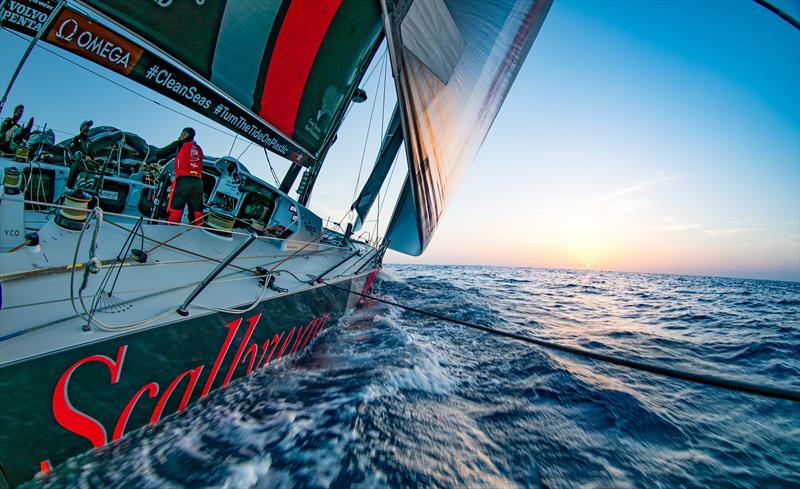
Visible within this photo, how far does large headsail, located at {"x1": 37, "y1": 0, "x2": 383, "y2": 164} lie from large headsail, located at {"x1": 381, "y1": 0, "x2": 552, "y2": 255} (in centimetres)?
152

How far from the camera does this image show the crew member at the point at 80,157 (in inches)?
144

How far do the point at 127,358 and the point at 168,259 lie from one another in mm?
1332

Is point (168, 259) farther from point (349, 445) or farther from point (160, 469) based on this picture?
point (349, 445)

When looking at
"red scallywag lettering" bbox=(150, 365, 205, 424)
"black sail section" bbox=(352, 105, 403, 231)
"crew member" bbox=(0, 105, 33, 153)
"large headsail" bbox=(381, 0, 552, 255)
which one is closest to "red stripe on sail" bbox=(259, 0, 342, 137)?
"large headsail" bbox=(381, 0, 552, 255)

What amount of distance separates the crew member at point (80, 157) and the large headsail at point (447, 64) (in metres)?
4.20

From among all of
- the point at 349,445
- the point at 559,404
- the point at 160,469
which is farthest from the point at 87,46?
the point at 559,404

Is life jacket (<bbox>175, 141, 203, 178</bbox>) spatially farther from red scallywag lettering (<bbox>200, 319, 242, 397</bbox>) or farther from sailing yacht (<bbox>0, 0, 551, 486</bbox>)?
red scallywag lettering (<bbox>200, 319, 242, 397</bbox>)

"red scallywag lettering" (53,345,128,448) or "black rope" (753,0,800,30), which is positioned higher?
"black rope" (753,0,800,30)

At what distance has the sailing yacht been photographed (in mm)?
1188

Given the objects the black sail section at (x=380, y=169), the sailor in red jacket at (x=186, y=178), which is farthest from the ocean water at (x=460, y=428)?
the black sail section at (x=380, y=169)

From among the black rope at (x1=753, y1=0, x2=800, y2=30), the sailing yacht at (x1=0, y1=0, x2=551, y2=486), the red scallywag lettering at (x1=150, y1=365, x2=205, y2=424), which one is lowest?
the red scallywag lettering at (x1=150, y1=365, x2=205, y2=424)

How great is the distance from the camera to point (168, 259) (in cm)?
237

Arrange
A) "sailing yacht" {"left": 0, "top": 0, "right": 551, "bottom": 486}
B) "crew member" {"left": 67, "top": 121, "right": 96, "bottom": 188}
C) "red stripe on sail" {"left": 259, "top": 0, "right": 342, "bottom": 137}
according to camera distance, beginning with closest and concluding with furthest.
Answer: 1. "sailing yacht" {"left": 0, "top": 0, "right": 551, "bottom": 486}
2. "red stripe on sail" {"left": 259, "top": 0, "right": 342, "bottom": 137}
3. "crew member" {"left": 67, "top": 121, "right": 96, "bottom": 188}

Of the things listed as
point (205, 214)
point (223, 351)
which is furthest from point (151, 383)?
point (205, 214)
